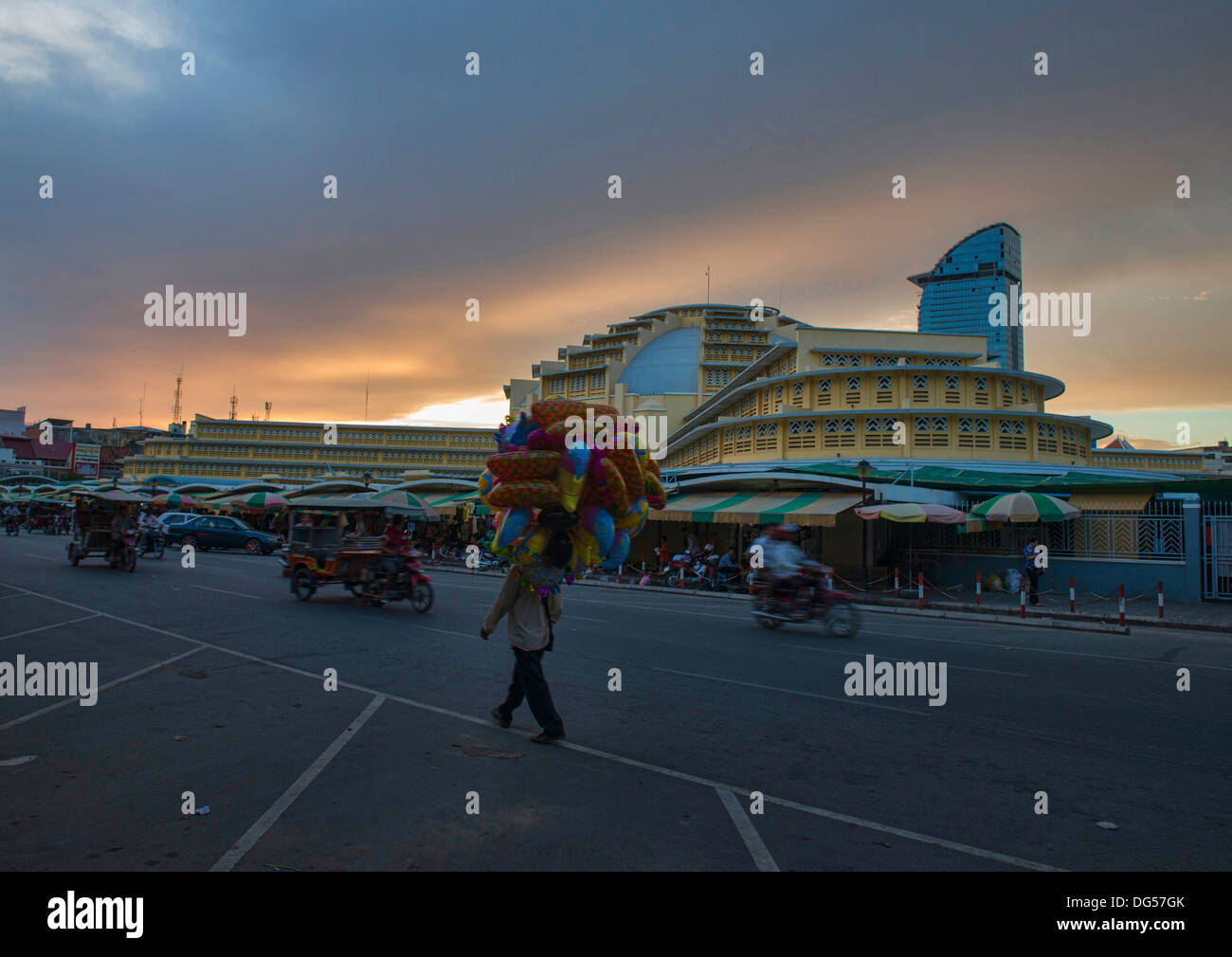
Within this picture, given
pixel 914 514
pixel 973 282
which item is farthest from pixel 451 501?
pixel 973 282

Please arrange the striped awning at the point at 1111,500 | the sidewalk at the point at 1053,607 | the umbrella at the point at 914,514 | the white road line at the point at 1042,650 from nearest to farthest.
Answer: the white road line at the point at 1042,650, the sidewalk at the point at 1053,607, the umbrella at the point at 914,514, the striped awning at the point at 1111,500

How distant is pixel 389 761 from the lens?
5.71 meters

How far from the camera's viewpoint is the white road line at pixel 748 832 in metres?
4.11

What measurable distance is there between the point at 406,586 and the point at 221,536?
2656 cm

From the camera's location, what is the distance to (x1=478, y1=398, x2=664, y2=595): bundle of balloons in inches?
250

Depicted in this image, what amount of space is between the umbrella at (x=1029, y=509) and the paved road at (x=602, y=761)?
10.3m

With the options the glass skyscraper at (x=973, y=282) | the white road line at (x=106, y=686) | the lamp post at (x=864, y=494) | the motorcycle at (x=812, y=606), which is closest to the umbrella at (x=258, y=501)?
the lamp post at (x=864, y=494)

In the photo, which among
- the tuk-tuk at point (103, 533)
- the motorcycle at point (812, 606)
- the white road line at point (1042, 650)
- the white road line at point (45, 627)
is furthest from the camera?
the tuk-tuk at point (103, 533)

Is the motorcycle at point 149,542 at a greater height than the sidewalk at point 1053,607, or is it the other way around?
the motorcycle at point 149,542

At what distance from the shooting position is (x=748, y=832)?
455 cm

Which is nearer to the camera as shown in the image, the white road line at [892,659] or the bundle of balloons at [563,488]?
the bundle of balloons at [563,488]

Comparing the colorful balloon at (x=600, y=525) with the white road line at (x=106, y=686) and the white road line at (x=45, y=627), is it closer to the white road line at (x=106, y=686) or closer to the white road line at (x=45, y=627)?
the white road line at (x=106, y=686)

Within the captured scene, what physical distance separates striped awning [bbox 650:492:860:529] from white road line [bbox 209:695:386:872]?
60.6ft

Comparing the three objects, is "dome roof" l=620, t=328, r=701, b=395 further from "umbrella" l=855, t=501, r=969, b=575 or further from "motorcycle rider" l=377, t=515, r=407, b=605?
"motorcycle rider" l=377, t=515, r=407, b=605
